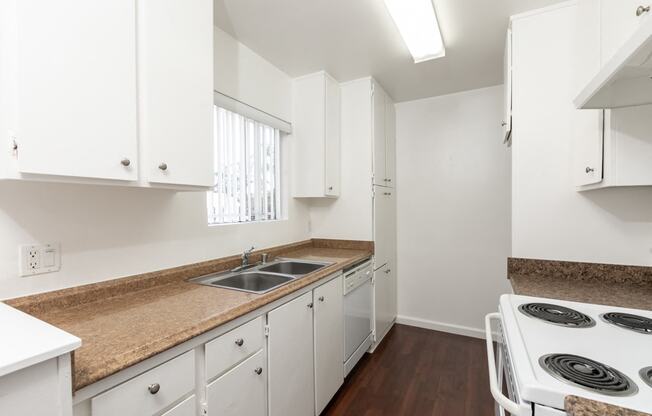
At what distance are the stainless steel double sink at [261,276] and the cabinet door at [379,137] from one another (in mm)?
1052

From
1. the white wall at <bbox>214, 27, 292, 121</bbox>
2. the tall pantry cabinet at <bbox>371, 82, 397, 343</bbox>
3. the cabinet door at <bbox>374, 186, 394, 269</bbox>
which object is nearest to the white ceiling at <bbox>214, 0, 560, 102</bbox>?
the white wall at <bbox>214, 27, 292, 121</bbox>

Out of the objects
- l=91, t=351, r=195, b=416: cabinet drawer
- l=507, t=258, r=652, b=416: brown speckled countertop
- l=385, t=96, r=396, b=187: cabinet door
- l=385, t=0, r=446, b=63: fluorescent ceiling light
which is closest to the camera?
l=91, t=351, r=195, b=416: cabinet drawer

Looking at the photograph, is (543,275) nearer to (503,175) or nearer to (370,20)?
(503,175)

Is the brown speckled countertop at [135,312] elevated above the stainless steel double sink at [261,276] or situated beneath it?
elevated above

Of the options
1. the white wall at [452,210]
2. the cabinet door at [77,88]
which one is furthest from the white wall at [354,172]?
the cabinet door at [77,88]

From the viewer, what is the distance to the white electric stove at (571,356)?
0.66 m

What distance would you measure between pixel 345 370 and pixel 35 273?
1.86 meters

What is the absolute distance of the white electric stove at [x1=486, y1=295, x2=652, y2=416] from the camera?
0.66 m

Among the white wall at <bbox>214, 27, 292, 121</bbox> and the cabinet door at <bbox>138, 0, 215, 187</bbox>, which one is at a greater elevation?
the white wall at <bbox>214, 27, 292, 121</bbox>

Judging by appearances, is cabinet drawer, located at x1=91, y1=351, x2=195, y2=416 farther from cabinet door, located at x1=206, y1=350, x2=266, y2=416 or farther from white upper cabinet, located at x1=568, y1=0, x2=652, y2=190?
white upper cabinet, located at x1=568, y1=0, x2=652, y2=190

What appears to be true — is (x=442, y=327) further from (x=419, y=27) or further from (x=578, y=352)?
(x=419, y=27)

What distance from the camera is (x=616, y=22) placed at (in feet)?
3.99

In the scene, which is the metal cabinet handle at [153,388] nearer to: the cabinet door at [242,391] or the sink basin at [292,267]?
the cabinet door at [242,391]

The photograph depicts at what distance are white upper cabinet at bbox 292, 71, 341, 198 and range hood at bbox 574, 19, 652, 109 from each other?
1.71m
